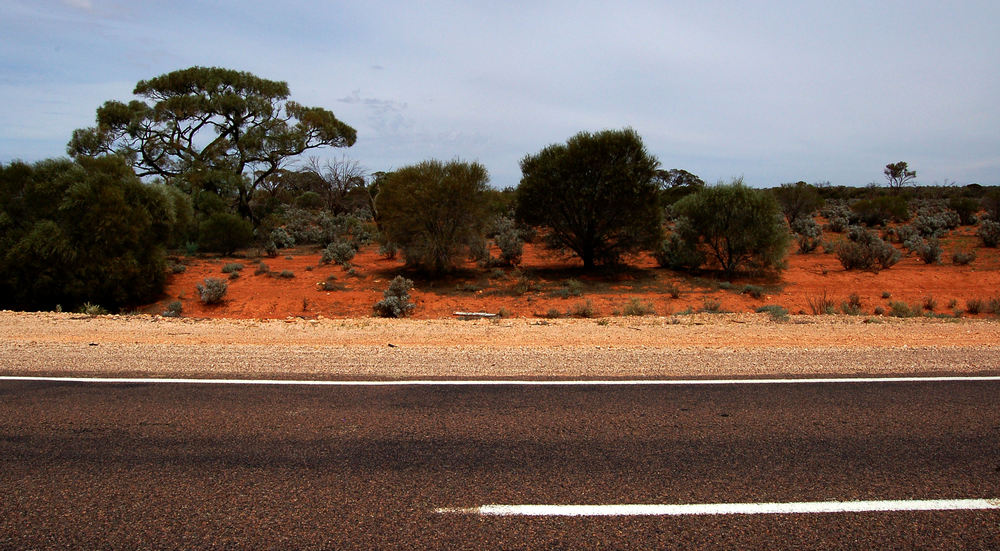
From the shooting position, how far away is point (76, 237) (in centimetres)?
1805

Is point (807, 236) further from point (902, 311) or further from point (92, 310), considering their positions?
point (92, 310)

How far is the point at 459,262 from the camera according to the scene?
23.3 metres

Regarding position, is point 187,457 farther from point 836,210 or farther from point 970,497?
point 836,210

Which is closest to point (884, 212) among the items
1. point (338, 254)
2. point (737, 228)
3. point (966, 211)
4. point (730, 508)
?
point (966, 211)

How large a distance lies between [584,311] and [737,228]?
410 inches

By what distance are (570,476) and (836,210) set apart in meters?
57.3

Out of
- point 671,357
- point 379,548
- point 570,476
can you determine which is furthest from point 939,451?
point 379,548

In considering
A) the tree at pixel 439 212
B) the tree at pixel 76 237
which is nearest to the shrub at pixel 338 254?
the tree at pixel 439 212

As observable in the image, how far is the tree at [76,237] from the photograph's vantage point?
17.4 meters

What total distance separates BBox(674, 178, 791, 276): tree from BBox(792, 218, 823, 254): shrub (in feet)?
26.2

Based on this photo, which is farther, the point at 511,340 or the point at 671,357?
the point at 511,340

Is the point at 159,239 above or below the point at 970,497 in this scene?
above

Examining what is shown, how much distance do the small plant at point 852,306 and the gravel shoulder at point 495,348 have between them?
2621 mm

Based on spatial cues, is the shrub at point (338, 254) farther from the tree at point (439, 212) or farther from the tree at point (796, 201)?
the tree at point (796, 201)
